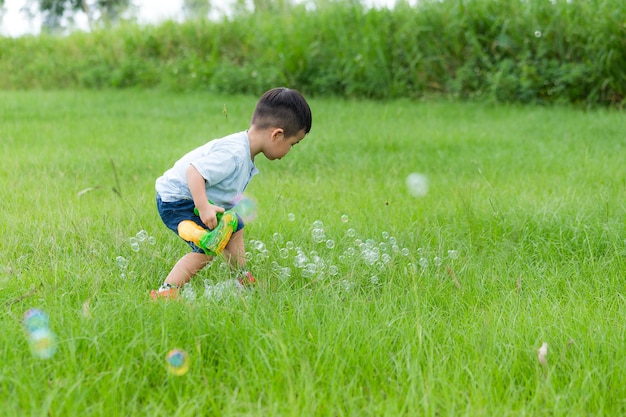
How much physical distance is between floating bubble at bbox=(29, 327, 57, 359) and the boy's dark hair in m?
1.38

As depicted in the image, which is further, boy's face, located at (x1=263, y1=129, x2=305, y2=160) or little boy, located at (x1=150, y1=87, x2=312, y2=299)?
boy's face, located at (x1=263, y1=129, x2=305, y2=160)

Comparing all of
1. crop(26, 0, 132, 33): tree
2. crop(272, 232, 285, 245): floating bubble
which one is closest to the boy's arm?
crop(272, 232, 285, 245): floating bubble

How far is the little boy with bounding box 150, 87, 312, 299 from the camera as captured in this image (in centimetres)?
297

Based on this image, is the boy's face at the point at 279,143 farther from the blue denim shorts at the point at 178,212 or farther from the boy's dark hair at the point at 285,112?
the blue denim shorts at the point at 178,212

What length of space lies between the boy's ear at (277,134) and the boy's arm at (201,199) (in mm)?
396

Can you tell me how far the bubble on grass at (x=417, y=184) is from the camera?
16.0ft

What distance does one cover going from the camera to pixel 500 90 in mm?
10180

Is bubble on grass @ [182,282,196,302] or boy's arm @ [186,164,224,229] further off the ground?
boy's arm @ [186,164,224,229]

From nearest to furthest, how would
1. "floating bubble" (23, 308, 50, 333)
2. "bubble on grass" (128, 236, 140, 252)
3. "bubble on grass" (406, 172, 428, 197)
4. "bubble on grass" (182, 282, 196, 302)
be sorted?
"floating bubble" (23, 308, 50, 333), "bubble on grass" (182, 282, 196, 302), "bubble on grass" (128, 236, 140, 252), "bubble on grass" (406, 172, 428, 197)

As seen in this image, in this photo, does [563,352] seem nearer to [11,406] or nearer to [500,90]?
[11,406]

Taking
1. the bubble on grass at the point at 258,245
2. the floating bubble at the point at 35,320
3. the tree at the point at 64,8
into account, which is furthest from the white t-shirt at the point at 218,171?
the tree at the point at 64,8

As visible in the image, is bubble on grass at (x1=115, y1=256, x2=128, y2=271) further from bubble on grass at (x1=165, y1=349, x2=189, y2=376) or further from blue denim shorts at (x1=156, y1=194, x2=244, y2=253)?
bubble on grass at (x1=165, y1=349, x2=189, y2=376)

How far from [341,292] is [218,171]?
2.62 feet

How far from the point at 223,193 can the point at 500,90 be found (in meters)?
7.95
